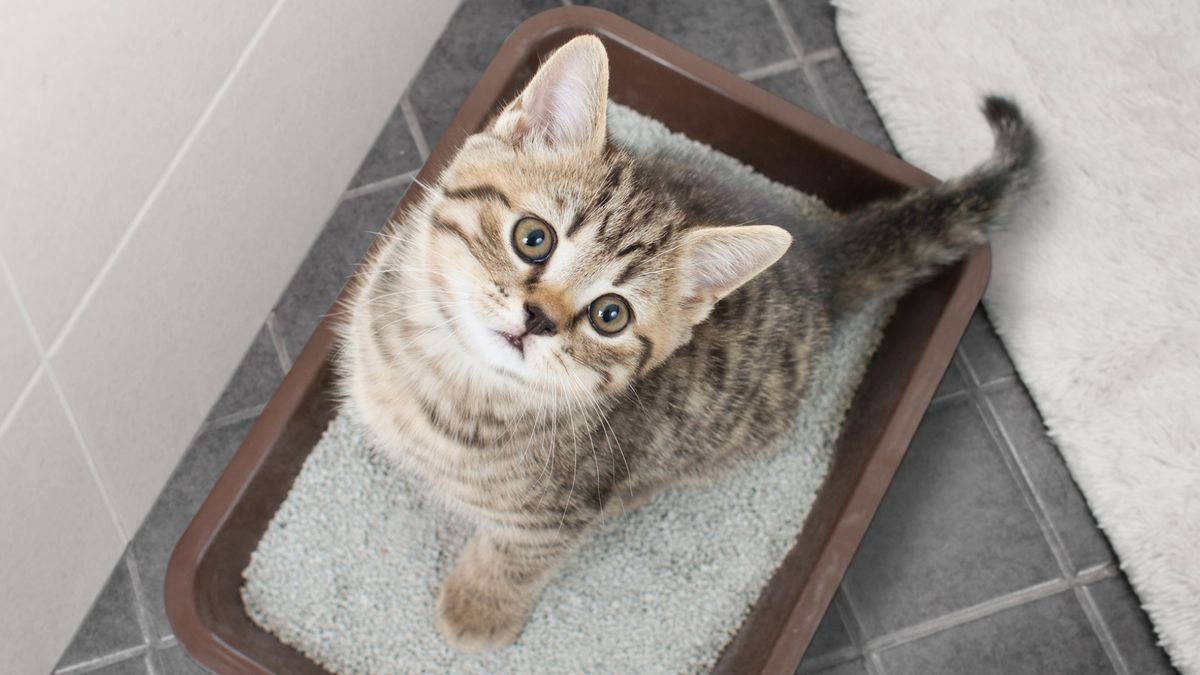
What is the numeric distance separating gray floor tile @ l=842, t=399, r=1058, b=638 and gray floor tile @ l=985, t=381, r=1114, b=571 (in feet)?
0.11

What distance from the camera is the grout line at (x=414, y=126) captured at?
1706mm

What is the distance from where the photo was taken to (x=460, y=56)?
1.77 metres

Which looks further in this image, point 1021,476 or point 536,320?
point 1021,476

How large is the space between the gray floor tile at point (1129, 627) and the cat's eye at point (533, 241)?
1098mm

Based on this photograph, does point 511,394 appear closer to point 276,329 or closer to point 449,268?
point 449,268

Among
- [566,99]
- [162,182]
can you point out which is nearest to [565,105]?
[566,99]

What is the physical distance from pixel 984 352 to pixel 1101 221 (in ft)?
0.93

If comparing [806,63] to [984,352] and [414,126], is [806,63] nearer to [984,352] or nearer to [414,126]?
[984,352]

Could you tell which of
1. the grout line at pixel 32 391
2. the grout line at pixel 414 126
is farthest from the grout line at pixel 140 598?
A: the grout line at pixel 414 126

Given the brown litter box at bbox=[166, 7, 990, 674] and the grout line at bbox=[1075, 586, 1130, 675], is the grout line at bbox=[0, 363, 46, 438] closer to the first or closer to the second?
the brown litter box at bbox=[166, 7, 990, 674]

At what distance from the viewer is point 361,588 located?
1466mm

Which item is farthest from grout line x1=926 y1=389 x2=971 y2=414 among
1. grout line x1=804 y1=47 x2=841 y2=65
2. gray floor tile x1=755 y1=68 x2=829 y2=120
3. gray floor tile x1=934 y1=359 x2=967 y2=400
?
grout line x1=804 y1=47 x2=841 y2=65

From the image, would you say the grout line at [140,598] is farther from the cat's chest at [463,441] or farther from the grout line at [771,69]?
the grout line at [771,69]

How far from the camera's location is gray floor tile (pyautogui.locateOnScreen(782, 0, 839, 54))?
181cm
